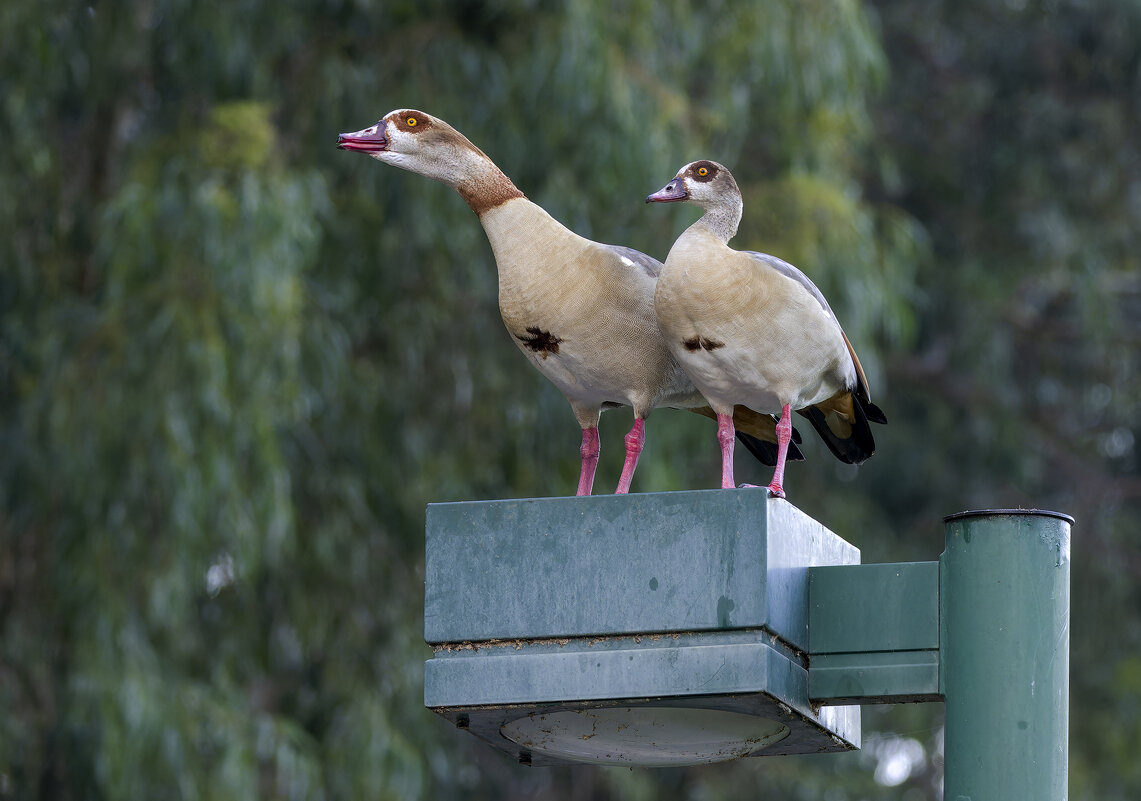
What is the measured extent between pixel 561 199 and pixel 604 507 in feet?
20.8

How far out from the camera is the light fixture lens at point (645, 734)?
13.1 ft

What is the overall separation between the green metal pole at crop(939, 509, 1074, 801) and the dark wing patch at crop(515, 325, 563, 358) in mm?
1011

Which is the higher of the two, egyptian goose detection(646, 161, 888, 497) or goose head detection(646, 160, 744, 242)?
goose head detection(646, 160, 744, 242)

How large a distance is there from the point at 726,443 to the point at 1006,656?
940mm

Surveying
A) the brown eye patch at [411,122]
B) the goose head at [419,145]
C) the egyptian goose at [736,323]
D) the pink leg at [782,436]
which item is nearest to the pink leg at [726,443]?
the egyptian goose at [736,323]

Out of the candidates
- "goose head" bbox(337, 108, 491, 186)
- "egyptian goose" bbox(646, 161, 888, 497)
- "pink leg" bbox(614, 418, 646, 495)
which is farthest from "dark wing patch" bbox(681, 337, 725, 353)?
"goose head" bbox(337, 108, 491, 186)

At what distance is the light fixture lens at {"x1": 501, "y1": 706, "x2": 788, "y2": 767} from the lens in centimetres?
400

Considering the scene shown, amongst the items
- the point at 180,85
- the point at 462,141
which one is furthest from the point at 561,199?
the point at 462,141

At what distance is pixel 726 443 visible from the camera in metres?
4.49

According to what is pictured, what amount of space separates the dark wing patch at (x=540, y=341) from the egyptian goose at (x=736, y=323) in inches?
10.1

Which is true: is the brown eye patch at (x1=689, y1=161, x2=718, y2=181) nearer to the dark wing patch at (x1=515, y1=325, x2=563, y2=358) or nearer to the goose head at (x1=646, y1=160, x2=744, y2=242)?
the goose head at (x1=646, y1=160, x2=744, y2=242)

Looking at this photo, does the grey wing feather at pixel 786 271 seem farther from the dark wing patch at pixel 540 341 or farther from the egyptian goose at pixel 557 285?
the dark wing patch at pixel 540 341

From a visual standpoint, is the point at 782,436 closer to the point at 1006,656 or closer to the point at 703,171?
the point at 703,171

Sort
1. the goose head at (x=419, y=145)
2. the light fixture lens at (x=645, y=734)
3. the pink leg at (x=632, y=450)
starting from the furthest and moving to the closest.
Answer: the pink leg at (x=632, y=450) < the goose head at (x=419, y=145) < the light fixture lens at (x=645, y=734)
